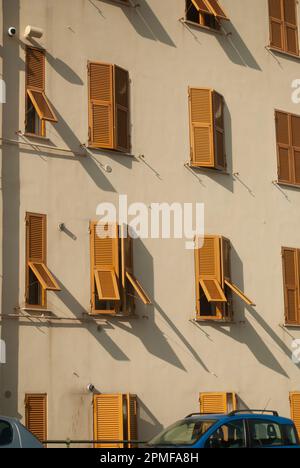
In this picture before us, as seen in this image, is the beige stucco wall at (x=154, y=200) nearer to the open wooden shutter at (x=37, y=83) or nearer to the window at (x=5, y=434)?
the open wooden shutter at (x=37, y=83)

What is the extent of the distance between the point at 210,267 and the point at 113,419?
4404mm

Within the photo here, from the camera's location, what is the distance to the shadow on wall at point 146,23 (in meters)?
21.0

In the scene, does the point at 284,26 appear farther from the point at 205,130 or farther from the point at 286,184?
the point at 205,130

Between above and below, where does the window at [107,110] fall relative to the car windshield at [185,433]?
above

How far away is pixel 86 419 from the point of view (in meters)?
18.4

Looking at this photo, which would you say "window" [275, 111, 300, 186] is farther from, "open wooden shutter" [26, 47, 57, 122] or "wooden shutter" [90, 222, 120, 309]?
"open wooden shutter" [26, 47, 57, 122]

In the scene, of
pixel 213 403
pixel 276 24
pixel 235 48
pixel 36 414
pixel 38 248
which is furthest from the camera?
pixel 276 24

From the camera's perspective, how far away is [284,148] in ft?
75.6

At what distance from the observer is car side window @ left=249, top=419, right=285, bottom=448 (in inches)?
579

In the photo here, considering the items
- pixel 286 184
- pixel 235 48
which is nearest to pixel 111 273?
pixel 286 184

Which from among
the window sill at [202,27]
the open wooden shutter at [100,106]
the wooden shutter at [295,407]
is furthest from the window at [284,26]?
the wooden shutter at [295,407]

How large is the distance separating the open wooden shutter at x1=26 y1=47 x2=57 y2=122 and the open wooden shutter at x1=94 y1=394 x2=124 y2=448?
6080 mm

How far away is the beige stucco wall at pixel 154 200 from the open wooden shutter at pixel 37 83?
6.8 inches

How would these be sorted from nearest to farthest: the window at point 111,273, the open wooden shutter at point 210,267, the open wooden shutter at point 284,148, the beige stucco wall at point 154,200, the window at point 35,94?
the beige stucco wall at point 154,200
the window at point 35,94
the window at point 111,273
the open wooden shutter at point 210,267
the open wooden shutter at point 284,148
